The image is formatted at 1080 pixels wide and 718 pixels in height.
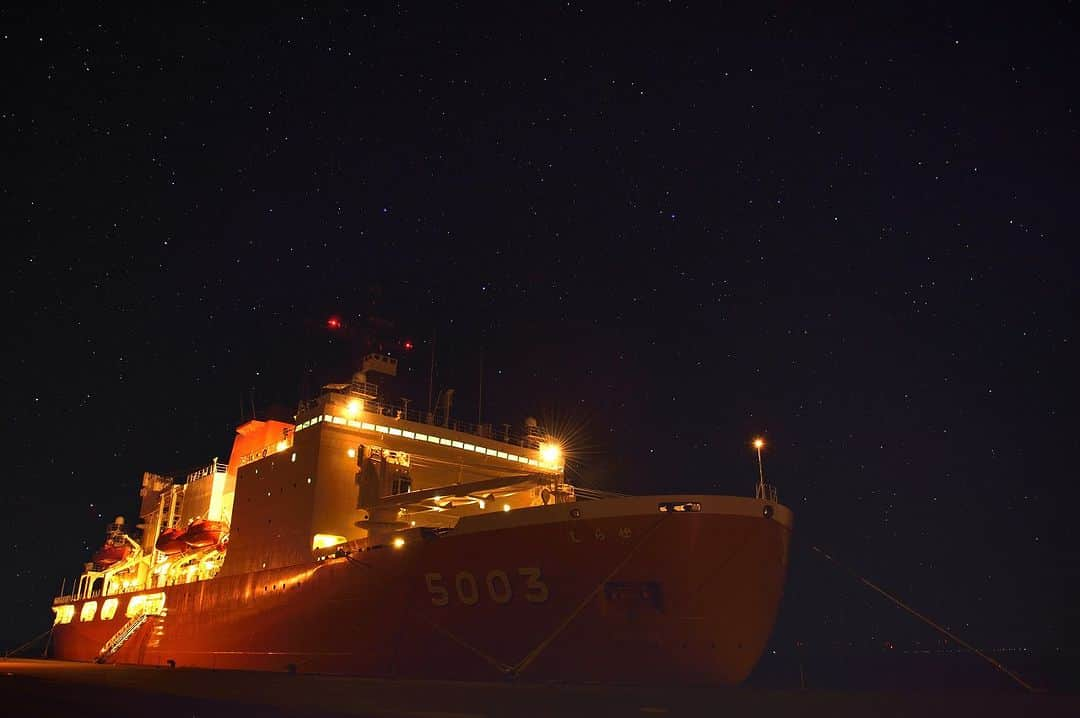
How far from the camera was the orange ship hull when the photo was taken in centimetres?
1543

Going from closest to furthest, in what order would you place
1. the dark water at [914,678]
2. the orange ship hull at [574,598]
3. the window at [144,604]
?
the orange ship hull at [574,598] < the dark water at [914,678] < the window at [144,604]

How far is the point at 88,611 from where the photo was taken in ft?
129

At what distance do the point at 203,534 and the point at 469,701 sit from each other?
22124 millimetres

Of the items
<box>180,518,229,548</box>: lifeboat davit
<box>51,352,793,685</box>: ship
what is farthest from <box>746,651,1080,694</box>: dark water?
<box>180,518,229,548</box>: lifeboat davit

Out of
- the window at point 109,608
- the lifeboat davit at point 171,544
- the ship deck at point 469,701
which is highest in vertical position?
the lifeboat davit at point 171,544

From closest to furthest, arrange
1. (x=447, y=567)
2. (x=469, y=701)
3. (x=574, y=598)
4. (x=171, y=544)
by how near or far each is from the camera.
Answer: (x=469, y=701) < (x=574, y=598) < (x=447, y=567) < (x=171, y=544)

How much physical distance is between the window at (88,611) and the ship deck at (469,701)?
1067 inches

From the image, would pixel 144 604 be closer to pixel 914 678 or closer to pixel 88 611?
pixel 88 611

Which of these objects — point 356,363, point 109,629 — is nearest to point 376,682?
point 356,363

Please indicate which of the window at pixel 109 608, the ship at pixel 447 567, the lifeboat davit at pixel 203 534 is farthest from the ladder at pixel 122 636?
the window at pixel 109 608

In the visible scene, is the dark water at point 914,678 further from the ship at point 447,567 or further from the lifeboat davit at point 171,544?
the lifeboat davit at point 171,544

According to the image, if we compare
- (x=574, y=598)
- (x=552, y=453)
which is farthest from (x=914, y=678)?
(x=574, y=598)

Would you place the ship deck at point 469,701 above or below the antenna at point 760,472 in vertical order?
below

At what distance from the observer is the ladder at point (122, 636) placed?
30094 millimetres
